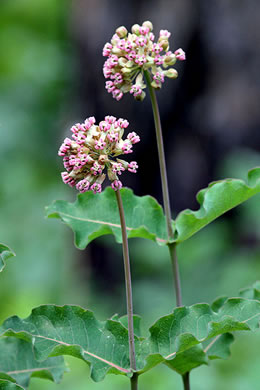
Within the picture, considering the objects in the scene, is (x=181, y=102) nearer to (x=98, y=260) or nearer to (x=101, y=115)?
(x=101, y=115)

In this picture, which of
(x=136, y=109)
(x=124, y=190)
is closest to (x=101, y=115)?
(x=136, y=109)

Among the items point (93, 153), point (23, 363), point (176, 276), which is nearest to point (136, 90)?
point (93, 153)

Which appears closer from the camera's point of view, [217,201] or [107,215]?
[217,201]

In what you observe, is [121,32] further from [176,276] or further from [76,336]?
[76,336]

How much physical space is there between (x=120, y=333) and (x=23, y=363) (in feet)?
1.14

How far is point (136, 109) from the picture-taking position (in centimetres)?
598

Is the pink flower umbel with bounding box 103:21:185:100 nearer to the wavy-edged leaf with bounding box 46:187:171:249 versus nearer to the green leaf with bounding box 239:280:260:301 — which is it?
the wavy-edged leaf with bounding box 46:187:171:249

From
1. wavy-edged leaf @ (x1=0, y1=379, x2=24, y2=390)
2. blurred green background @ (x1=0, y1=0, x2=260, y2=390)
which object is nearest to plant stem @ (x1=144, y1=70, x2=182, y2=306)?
wavy-edged leaf @ (x1=0, y1=379, x2=24, y2=390)

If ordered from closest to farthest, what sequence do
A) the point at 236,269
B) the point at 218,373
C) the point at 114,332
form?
the point at 114,332, the point at 218,373, the point at 236,269

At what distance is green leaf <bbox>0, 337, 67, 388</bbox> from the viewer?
1698mm

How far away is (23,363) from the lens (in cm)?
171

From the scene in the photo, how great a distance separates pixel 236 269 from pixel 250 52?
7.22 feet

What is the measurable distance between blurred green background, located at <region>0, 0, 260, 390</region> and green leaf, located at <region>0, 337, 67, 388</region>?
81.9 inches

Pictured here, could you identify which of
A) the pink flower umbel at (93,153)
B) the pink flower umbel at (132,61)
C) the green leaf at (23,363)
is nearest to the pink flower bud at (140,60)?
the pink flower umbel at (132,61)
